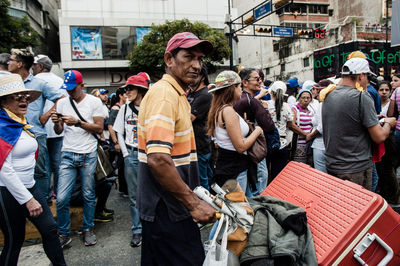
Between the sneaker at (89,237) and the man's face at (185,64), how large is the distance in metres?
2.80

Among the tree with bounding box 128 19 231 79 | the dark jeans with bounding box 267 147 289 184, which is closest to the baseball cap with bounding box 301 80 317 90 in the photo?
the dark jeans with bounding box 267 147 289 184

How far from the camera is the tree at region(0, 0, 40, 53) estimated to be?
14.5 m

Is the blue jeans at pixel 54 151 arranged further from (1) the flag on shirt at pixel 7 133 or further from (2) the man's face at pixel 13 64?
(1) the flag on shirt at pixel 7 133

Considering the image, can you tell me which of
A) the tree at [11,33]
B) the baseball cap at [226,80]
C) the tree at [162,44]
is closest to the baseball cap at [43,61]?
the baseball cap at [226,80]

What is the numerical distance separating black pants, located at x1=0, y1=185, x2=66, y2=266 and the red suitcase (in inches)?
→ 85.6

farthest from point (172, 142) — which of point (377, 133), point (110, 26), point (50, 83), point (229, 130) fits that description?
point (110, 26)

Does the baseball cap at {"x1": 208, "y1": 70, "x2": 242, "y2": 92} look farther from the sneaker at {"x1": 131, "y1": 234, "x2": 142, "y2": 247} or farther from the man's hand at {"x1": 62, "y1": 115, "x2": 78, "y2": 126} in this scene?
the sneaker at {"x1": 131, "y1": 234, "x2": 142, "y2": 247}

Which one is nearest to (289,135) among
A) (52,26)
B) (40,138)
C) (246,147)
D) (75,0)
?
(246,147)

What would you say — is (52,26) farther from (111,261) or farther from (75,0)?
(111,261)

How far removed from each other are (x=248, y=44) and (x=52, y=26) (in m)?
25.8

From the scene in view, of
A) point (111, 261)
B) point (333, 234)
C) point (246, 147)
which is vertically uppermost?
point (246, 147)

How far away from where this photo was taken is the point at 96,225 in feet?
14.1

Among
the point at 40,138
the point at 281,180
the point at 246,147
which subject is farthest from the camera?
the point at 40,138

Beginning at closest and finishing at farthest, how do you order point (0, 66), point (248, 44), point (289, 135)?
point (0, 66), point (289, 135), point (248, 44)
